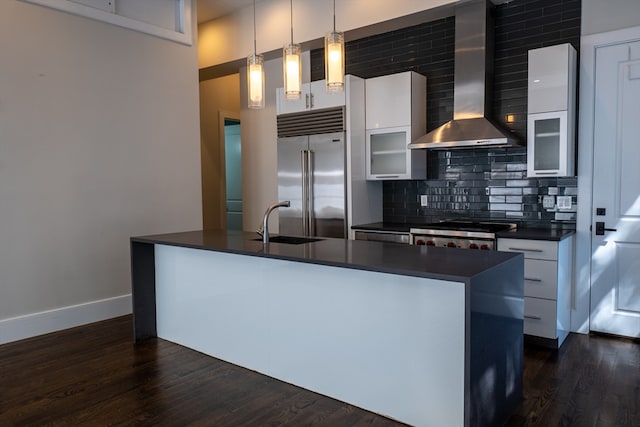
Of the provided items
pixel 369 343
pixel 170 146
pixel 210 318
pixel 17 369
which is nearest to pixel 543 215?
pixel 369 343

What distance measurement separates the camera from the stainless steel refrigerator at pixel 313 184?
4777 mm

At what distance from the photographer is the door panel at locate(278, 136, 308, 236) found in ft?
16.7

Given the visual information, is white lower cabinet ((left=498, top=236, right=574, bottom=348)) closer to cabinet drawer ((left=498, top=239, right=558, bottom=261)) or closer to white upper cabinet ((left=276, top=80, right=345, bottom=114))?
cabinet drawer ((left=498, top=239, right=558, bottom=261))

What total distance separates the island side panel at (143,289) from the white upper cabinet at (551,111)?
3154 mm

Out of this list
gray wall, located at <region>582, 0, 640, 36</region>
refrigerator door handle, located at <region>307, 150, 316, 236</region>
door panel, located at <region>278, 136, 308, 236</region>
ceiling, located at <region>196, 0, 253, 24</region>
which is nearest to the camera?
gray wall, located at <region>582, 0, 640, 36</region>

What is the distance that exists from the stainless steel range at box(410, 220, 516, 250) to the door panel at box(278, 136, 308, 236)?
1452mm

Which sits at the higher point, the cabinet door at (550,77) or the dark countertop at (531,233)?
the cabinet door at (550,77)

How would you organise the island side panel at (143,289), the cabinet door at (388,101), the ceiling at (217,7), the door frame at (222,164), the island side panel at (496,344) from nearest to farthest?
the island side panel at (496,344) < the island side panel at (143,289) < the cabinet door at (388,101) < the ceiling at (217,7) < the door frame at (222,164)

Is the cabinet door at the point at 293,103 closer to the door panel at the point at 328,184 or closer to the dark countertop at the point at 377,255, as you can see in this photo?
the door panel at the point at 328,184

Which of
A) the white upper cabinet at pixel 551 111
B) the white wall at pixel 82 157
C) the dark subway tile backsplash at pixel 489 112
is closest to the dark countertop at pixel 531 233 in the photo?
the dark subway tile backsplash at pixel 489 112

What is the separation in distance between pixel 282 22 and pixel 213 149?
267 cm

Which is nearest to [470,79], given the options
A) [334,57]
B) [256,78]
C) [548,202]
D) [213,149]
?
[548,202]

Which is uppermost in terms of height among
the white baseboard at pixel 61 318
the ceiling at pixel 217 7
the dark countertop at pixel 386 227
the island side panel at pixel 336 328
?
the ceiling at pixel 217 7

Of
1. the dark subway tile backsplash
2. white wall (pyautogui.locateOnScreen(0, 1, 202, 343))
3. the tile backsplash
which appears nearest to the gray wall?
the dark subway tile backsplash
